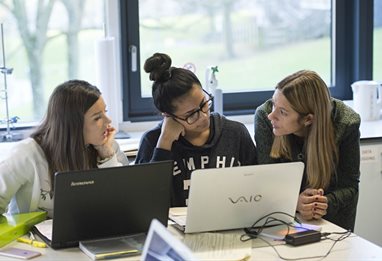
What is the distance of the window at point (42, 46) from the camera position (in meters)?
3.40

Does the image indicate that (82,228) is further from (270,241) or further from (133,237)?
(270,241)

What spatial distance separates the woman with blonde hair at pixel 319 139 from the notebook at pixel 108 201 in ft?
2.09

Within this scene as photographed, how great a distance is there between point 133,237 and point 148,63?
2.33 ft

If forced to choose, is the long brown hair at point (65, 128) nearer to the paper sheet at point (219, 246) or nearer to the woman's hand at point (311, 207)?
the paper sheet at point (219, 246)

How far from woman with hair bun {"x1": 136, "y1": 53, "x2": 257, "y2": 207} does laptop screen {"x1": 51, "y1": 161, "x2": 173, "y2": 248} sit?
1.61 feet

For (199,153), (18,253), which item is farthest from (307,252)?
(18,253)

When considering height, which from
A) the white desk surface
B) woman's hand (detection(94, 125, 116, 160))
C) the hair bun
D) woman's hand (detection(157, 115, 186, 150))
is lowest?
the white desk surface

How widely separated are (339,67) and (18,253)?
259 centimetres

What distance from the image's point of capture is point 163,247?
1.52 m

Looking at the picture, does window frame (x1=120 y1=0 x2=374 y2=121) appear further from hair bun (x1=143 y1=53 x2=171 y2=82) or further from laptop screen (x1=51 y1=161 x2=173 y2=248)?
laptop screen (x1=51 y1=161 x2=173 y2=248)

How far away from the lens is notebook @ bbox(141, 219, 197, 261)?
1.44 meters

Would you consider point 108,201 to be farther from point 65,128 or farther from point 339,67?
point 339,67

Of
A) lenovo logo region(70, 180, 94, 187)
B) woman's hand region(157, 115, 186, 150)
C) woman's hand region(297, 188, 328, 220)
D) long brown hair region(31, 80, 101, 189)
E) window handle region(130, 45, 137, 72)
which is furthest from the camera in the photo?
window handle region(130, 45, 137, 72)

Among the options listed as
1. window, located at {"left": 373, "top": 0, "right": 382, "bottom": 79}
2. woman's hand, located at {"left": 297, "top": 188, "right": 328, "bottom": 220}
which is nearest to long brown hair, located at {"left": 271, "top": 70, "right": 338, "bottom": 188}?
woman's hand, located at {"left": 297, "top": 188, "right": 328, "bottom": 220}
